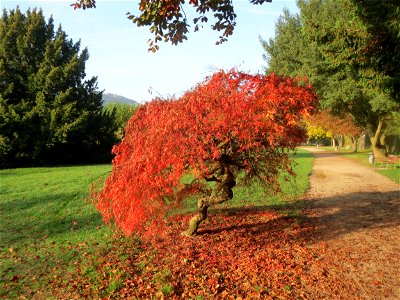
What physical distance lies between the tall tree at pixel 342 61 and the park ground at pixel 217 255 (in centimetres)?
490

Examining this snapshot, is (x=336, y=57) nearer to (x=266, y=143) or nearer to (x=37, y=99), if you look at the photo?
(x=266, y=143)

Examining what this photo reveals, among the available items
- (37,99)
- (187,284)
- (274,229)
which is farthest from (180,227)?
(37,99)

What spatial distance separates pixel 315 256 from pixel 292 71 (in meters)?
20.6

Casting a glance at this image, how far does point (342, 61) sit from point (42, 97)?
2649 centimetres

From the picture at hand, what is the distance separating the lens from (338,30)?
36.5 feet

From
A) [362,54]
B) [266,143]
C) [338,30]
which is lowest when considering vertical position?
[266,143]

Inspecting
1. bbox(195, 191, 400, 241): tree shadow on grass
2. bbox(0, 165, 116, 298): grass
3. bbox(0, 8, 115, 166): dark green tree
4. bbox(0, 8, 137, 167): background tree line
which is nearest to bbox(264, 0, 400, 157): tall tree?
bbox(195, 191, 400, 241): tree shadow on grass

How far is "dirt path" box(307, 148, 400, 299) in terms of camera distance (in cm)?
568

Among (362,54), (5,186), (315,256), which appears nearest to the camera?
(315,256)

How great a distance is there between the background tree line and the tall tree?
16.5m

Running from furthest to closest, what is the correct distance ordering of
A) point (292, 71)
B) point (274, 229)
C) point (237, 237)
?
1. point (292, 71)
2. point (274, 229)
3. point (237, 237)

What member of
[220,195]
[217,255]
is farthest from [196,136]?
[217,255]

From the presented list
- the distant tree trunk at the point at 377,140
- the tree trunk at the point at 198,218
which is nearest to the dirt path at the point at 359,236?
the tree trunk at the point at 198,218

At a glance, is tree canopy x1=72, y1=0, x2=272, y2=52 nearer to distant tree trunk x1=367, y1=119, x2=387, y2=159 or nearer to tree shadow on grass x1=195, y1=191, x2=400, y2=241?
tree shadow on grass x1=195, y1=191, x2=400, y2=241
